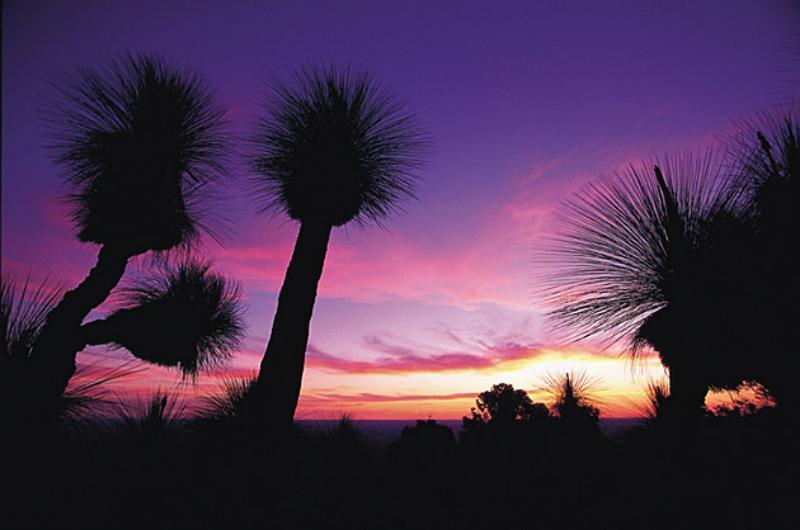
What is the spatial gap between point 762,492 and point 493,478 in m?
2.45

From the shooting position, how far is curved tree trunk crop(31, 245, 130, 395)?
4.16m

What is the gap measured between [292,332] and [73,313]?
337 centimetres

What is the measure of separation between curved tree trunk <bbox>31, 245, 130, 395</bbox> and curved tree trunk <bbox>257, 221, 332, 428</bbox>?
7.37 ft

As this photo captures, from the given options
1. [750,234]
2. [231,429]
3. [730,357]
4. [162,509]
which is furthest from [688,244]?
[231,429]

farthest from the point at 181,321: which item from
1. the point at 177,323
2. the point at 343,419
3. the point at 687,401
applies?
the point at 687,401

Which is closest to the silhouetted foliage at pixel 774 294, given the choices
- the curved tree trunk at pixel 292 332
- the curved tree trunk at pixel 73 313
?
the curved tree trunk at pixel 292 332

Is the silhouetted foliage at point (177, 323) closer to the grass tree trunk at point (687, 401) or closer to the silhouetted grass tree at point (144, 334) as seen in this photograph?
the silhouetted grass tree at point (144, 334)

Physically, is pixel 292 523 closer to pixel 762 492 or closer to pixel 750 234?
pixel 762 492

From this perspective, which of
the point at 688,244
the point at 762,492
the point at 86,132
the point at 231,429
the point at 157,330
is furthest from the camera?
the point at 157,330

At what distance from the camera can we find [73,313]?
15.7ft

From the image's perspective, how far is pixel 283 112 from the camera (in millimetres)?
5426

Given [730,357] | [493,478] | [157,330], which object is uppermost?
[157,330]

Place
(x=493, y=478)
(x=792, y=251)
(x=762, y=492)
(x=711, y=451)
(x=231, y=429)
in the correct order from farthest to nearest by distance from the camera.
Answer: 1. (x=231, y=429)
2. (x=493, y=478)
3. (x=711, y=451)
4. (x=762, y=492)
5. (x=792, y=251)

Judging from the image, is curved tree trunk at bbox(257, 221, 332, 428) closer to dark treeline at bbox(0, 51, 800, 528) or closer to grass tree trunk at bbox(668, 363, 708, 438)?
dark treeline at bbox(0, 51, 800, 528)
